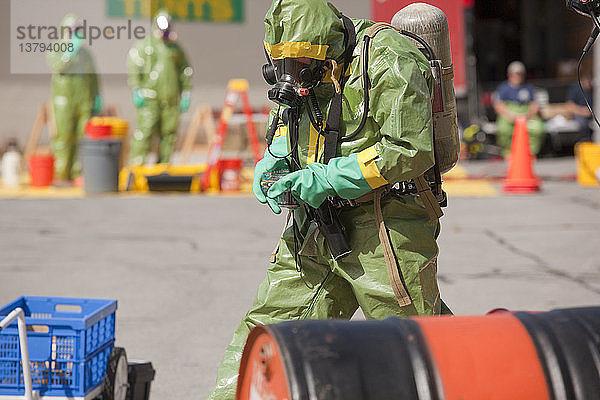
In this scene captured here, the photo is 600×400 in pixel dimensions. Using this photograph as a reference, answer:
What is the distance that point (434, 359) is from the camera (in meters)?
2.31

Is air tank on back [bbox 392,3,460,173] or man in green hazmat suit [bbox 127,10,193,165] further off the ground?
man in green hazmat suit [bbox 127,10,193,165]

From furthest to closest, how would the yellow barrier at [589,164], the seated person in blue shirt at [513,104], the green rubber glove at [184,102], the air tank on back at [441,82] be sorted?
1. the seated person in blue shirt at [513,104]
2. the green rubber glove at [184,102]
3. the yellow barrier at [589,164]
4. the air tank on back at [441,82]

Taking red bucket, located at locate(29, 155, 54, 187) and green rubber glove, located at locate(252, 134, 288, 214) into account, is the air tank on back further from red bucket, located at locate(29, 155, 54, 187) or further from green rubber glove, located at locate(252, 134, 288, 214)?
red bucket, located at locate(29, 155, 54, 187)

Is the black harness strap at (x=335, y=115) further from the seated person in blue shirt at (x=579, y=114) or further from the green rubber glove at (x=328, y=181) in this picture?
the seated person in blue shirt at (x=579, y=114)

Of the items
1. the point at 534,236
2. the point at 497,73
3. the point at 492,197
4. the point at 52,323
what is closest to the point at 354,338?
the point at 52,323

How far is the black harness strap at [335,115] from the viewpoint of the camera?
3391 millimetres

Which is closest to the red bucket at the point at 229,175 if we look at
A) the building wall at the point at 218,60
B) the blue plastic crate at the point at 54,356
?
the building wall at the point at 218,60

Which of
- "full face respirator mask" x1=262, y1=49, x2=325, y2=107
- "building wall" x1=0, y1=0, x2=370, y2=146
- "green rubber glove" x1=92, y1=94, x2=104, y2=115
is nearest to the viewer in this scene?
"full face respirator mask" x1=262, y1=49, x2=325, y2=107

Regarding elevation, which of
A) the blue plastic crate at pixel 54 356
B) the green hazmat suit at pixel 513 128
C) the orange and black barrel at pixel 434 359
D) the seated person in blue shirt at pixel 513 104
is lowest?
the blue plastic crate at pixel 54 356

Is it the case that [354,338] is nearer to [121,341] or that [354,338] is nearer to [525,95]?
[121,341]

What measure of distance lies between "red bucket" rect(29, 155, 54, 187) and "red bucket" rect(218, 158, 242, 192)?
8.43ft

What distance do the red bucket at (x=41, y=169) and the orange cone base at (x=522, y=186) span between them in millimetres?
6517

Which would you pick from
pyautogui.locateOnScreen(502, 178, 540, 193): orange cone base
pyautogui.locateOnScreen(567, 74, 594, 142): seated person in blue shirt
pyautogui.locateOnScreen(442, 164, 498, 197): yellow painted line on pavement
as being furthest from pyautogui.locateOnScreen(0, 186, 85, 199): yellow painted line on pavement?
pyautogui.locateOnScreen(567, 74, 594, 142): seated person in blue shirt

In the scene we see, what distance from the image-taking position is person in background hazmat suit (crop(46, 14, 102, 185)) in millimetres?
13445
